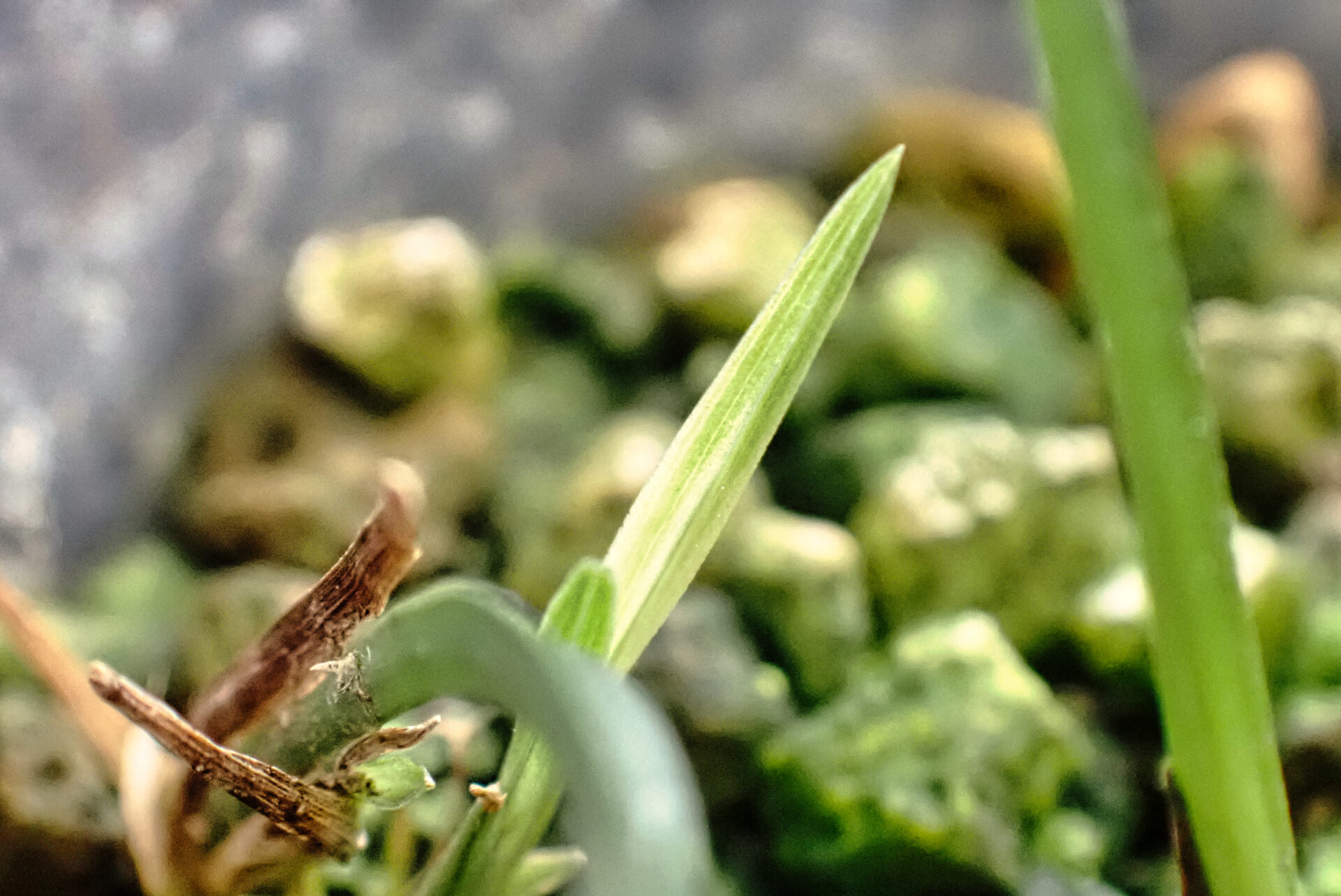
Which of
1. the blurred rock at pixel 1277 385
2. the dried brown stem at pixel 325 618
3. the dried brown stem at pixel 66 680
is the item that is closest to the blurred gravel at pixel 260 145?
the dried brown stem at pixel 66 680

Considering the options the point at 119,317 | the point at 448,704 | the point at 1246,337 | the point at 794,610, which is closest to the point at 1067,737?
the point at 794,610

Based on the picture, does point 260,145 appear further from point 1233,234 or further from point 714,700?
point 1233,234

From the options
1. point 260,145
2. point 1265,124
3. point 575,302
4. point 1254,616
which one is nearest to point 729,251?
point 575,302

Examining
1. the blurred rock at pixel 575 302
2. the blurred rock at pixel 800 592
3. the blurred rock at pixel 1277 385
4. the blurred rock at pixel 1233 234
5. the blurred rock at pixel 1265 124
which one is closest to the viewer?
the blurred rock at pixel 800 592

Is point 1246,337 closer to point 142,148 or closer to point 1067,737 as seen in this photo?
point 1067,737

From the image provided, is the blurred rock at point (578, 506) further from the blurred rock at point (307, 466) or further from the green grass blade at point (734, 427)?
the green grass blade at point (734, 427)

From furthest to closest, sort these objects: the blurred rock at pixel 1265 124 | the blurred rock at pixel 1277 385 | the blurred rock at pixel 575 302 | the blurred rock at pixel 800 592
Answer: the blurred rock at pixel 1265 124 < the blurred rock at pixel 575 302 < the blurred rock at pixel 1277 385 < the blurred rock at pixel 800 592
